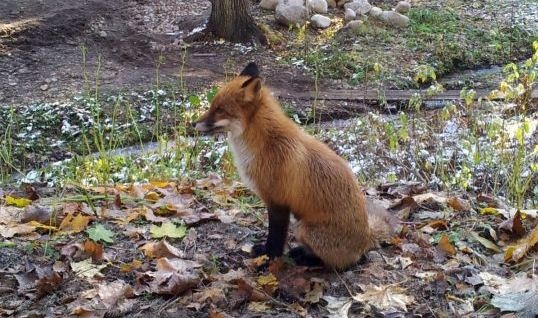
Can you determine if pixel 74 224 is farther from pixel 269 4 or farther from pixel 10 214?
pixel 269 4

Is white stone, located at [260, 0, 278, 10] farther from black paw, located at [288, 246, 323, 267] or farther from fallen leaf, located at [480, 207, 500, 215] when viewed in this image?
black paw, located at [288, 246, 323, 267]

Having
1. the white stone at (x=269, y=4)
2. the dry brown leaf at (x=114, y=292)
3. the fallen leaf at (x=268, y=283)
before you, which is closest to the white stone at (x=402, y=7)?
the white stone at (x=269, y=4)

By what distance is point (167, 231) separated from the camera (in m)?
4.42

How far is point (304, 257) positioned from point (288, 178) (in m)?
0.54

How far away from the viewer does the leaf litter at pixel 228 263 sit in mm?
3617

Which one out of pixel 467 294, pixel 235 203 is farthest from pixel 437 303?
pixel 235 203

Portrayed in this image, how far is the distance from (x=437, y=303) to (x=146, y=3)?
14.1m

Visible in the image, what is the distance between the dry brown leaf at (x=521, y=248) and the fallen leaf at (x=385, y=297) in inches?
31.4

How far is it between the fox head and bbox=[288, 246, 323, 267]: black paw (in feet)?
2.78

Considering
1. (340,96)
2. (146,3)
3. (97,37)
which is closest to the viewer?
(340,96)

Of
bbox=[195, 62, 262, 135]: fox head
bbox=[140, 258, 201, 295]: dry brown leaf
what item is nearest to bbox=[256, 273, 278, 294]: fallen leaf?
bbox=[140, 258, 201, 295]: dry brown leaf

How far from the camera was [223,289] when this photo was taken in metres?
3.75

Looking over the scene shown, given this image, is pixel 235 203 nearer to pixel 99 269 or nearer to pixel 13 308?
pixel 99 269

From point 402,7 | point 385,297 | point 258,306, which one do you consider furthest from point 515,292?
point 402,7
